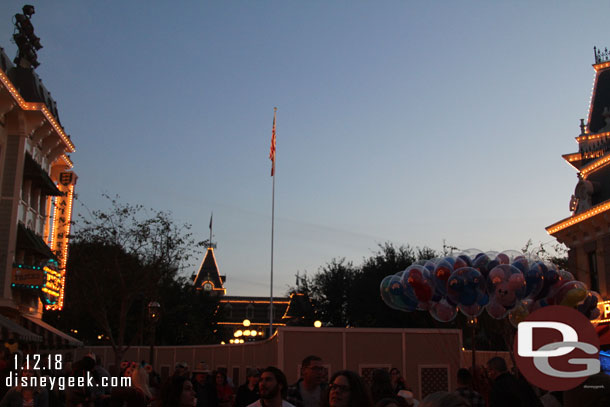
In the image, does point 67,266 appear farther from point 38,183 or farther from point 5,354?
point 5,354

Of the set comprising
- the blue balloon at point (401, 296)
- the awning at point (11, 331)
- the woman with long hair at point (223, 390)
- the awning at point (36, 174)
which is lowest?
the woman with long hair at point (223, 390)

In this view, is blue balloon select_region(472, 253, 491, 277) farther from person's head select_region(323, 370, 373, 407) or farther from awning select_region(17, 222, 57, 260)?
awning select_region(17, 222, 57, 260)

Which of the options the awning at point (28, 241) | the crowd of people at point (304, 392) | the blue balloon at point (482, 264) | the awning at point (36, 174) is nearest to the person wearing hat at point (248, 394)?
the crowd of people at point (304, 392)

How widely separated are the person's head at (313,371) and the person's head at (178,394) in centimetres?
178

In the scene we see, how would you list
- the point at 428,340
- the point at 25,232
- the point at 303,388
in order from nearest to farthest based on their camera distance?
1. the point at 303,388
2. the point at 428,340
3. the point at 25,232

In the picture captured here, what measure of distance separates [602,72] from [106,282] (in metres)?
25.2

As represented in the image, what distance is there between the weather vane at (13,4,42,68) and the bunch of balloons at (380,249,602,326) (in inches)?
856

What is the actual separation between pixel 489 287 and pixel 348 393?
10.3 m

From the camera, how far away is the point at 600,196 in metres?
26.7

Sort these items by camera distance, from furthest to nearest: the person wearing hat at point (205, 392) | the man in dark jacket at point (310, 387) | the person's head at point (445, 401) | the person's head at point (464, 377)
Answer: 1. the person wearing hat at point (205, 392)
2. the person's head at point (464, 377)
3. the man in dark jacket at point (310, 387)
4. the person's head at point (445, 401)

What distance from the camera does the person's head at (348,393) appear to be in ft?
16.6

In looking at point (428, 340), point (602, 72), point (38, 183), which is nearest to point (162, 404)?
point (428, 340)

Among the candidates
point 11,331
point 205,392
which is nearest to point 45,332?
point 11,331

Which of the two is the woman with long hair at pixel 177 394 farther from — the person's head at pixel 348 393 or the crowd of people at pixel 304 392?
the person's head at pixel 348 393
